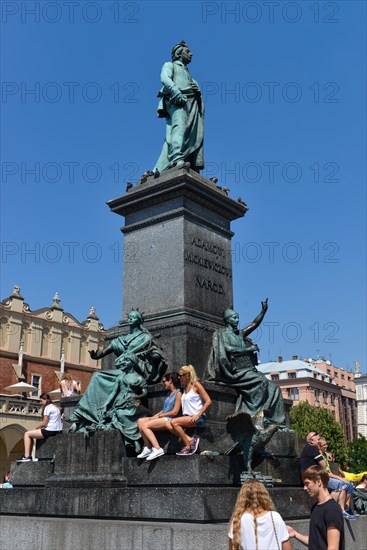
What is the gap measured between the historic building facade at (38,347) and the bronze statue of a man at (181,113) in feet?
101

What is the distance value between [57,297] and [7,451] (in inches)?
633

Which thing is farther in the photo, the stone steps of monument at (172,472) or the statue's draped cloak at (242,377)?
the statue's draped cloak at (242,377)

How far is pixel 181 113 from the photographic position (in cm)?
1259

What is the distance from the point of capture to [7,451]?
39688mm

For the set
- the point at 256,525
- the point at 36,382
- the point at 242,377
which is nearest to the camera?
the point at 256,525

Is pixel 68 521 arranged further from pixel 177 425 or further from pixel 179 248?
pixel 179 248

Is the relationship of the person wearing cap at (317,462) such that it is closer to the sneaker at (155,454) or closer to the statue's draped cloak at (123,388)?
the sneaker at (155,454)

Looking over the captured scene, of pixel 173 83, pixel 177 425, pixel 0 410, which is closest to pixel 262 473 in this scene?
pixel 177 425

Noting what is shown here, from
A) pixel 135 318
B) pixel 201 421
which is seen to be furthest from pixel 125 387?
pixel 201 421

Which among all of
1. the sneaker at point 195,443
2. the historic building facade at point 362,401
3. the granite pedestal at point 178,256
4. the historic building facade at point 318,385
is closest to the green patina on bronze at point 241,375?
the granite pedestal at point 178,256

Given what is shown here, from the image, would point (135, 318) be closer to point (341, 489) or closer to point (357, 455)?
point (341, 489)

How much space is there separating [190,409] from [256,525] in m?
3.46

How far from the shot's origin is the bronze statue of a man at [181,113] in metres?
12.5

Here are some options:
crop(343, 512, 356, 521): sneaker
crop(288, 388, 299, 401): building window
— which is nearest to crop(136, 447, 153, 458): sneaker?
crop(343, 512, 356, 521): sneaker
